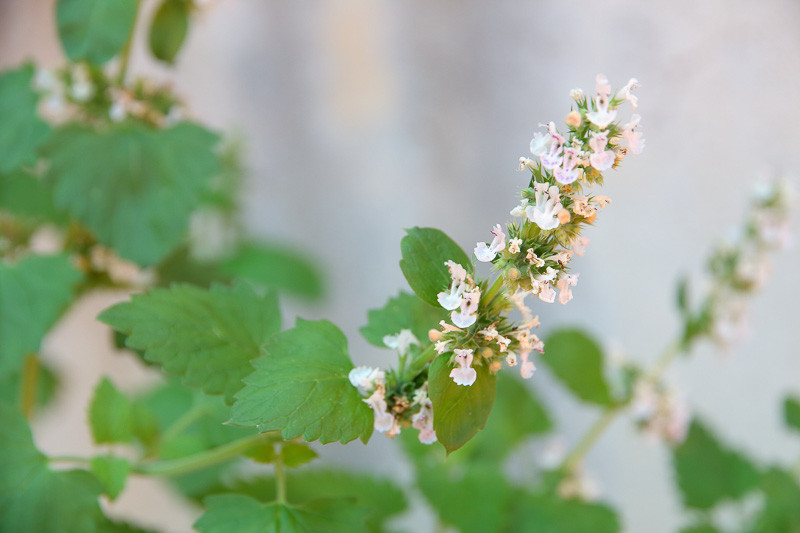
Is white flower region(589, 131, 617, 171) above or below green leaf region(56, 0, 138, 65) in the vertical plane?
below

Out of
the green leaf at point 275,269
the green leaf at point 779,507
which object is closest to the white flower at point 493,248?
the green leaf at point 779,507

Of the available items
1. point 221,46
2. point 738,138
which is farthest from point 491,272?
point 221,46

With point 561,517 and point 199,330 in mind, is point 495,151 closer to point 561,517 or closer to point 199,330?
point 561,517

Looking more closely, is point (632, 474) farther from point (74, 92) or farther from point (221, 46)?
point (221, 46)

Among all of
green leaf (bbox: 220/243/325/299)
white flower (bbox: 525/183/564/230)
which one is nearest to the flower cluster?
white flower (bbox: 525/183/564/230)

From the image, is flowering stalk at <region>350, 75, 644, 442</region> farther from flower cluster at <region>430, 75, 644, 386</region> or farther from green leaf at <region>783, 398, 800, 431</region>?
green leaf at <region>783, 398, 800, 431</region>

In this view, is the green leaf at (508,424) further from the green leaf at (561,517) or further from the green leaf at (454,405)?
the green leaf at (454,405)

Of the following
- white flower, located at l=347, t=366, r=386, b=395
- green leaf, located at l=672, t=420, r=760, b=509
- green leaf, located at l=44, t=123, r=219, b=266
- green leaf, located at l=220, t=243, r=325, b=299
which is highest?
green leaf, located at l=220, t=243, r=325, b=299

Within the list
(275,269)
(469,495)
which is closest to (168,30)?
(469,495)
